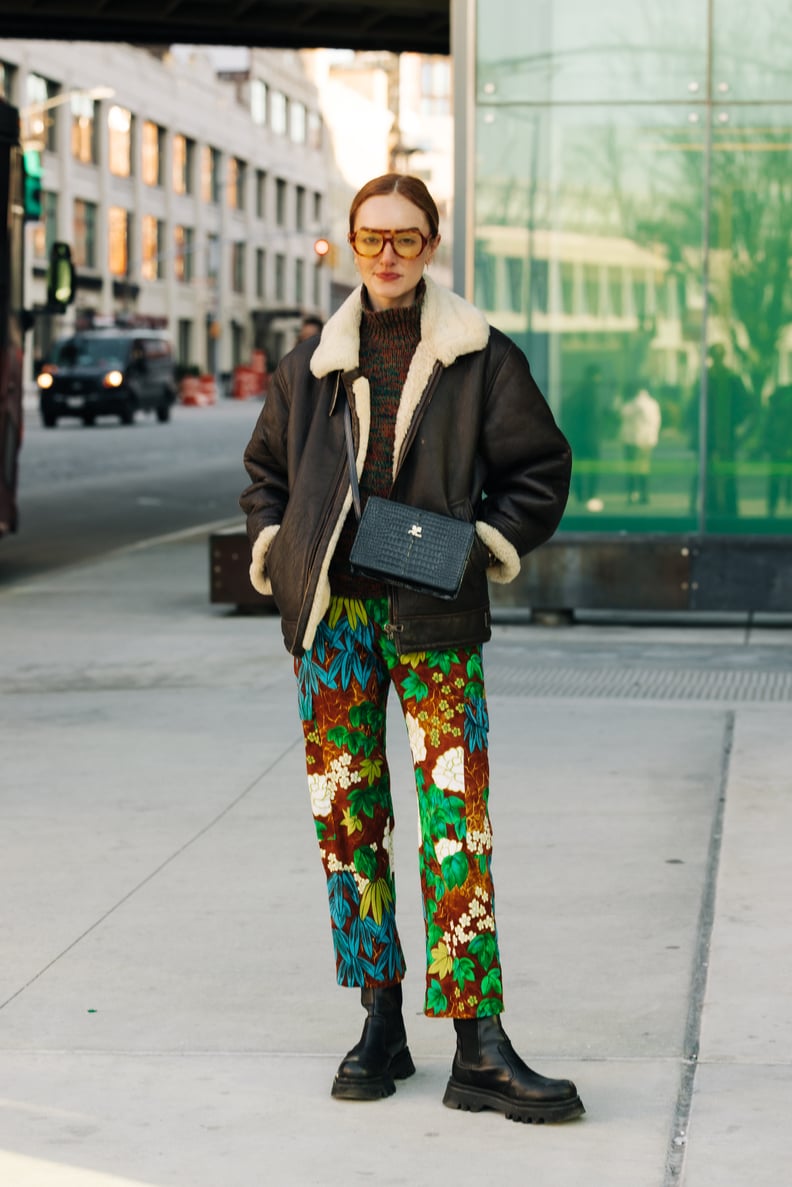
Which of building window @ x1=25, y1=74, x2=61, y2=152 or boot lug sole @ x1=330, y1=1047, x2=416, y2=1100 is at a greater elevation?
building window @ x1=25, y1=74, x2=61, y2=152

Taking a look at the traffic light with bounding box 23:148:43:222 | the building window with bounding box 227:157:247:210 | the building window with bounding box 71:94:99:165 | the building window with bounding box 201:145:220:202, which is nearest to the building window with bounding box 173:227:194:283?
the building window with bounding box 201:145:220:202

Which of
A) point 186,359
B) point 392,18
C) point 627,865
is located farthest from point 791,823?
point 186,359

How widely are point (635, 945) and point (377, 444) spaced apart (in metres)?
1.81

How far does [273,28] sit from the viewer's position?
2284cm

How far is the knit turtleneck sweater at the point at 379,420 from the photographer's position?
13.5 feet

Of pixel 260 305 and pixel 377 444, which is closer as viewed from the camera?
pixel 377 444

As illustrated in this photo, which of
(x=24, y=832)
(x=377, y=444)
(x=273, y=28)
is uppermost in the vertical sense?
(x=273, y=28)

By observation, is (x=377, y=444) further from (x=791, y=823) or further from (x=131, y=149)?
(x=131, y=149)

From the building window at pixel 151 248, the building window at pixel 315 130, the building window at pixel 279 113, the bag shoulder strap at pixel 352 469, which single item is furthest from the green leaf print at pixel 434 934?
Answer: the building window at pixel 315 130

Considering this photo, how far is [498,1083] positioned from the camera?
160 inches

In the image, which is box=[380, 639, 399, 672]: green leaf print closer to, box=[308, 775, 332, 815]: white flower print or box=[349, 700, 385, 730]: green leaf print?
box=[349, 700, 385, 730]: green leaf print

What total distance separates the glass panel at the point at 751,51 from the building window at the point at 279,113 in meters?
92.8

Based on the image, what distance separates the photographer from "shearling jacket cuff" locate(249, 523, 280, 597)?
4.20 meters

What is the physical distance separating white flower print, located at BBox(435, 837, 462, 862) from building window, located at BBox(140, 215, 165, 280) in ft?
264
